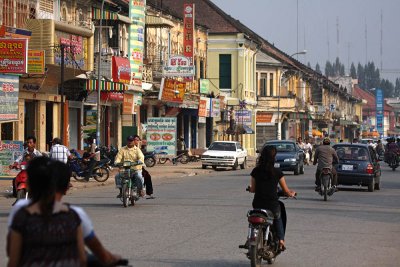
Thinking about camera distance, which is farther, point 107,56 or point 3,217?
point 107,56

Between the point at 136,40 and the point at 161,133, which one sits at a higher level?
the point at 136,40

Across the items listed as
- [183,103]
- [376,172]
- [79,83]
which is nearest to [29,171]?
[376,172]

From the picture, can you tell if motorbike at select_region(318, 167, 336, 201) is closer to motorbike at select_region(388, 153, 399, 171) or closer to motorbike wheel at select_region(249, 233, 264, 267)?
motorbike wheel at select_region(249, 233, 264, 267)

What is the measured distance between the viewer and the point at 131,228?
17.5 metres

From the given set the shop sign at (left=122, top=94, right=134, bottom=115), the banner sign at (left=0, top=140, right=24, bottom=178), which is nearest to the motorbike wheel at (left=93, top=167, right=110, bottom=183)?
the banner sign at (left=0, top=140, right=24, bottom=178)

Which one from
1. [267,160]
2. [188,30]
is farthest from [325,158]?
[188,30]

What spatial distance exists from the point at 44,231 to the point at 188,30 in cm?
5681

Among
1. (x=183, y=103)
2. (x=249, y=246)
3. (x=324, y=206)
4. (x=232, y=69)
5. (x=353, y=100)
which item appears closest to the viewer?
(x=249, y=246)

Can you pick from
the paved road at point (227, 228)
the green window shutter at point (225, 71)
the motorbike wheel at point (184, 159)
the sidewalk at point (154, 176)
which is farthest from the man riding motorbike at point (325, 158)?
the green window shutter at point (225, 71)

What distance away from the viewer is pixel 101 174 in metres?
35.2

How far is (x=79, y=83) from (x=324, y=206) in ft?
79.5

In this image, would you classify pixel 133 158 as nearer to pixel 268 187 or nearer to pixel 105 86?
pixel 268 187

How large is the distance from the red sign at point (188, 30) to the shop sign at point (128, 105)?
9.63m

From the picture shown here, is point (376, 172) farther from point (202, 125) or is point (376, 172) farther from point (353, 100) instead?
point (353, 100)
